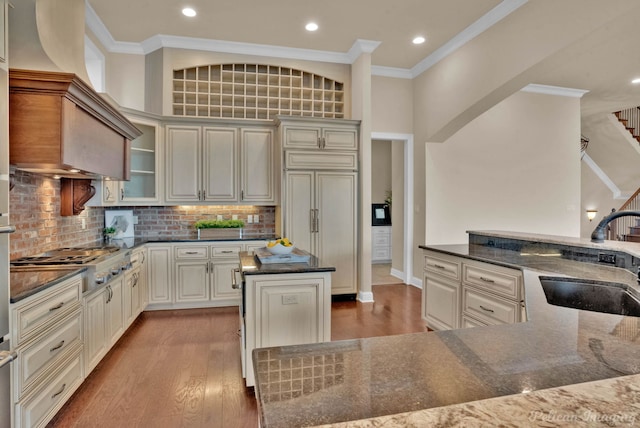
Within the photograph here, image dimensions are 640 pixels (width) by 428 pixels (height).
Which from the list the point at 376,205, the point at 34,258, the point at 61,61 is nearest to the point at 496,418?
the point at 61,61

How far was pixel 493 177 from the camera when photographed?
5.72 metres

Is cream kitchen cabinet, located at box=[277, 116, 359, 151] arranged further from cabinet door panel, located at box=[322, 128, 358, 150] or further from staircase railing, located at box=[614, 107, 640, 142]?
staircase railing, located at box=[614, 107, 640, 142]

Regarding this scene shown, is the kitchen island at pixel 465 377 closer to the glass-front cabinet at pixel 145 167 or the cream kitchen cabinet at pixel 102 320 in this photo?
the cream kitchen cabinet at pixel 102 320

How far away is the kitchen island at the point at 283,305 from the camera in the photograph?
2.31 meters

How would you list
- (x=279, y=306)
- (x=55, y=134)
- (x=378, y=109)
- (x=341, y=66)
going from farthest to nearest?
(x=378, y=109) < (x=341, y=66) < (x=279, y=306) < (x=55, y=134)

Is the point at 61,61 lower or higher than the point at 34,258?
higher

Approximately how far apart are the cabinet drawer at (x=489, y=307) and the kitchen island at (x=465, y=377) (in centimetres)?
123

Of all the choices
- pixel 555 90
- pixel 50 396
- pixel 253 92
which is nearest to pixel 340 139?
pixel 253 92

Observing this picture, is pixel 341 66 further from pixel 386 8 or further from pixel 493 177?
pixel 493 177

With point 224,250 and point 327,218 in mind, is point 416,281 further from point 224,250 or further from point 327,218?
point 224,250

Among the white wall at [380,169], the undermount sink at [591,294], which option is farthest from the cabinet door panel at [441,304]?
the white wall at [380,169]

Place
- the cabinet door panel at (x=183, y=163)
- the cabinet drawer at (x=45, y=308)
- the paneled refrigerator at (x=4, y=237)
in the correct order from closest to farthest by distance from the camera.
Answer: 1. the paneled refrigerator at (x=4, y=237)
2. the cabinet drawer at (x=45, y=308)
3. the cabinet door panel at (x=183, y=163)

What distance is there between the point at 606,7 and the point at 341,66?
3074mm

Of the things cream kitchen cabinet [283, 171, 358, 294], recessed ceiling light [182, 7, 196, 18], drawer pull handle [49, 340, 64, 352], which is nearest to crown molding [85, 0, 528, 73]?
recessed ceiling light [182, 7, 196, 18]
